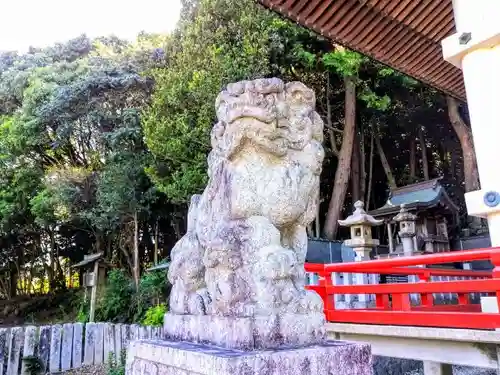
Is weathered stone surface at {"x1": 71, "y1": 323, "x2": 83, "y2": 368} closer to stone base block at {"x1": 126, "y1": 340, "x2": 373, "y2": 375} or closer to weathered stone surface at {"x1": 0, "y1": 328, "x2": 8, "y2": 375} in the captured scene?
weathered stone surface at {"x1": 0, "y1": 328, "x2": 8, "y2": 375}

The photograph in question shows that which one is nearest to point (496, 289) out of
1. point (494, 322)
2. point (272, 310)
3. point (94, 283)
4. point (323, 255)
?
point (494, 322)

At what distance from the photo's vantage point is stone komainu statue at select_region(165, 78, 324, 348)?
185 cm

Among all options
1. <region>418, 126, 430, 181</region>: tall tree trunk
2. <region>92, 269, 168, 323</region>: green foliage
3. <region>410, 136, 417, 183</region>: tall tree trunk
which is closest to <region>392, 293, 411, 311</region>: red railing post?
<region>92, 269, 168, 323</region>: green foliage

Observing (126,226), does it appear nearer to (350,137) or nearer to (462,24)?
(350,137)

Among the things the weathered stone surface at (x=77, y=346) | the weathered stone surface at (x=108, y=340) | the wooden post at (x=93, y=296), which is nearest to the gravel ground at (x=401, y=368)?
the weathered stone surface at (x=108, y=340)

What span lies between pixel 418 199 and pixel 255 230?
837 cm

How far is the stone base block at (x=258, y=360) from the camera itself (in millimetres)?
1589

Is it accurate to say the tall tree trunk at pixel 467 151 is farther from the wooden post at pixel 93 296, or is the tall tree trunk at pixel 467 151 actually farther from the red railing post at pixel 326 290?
the wooden post at pixel 93 296

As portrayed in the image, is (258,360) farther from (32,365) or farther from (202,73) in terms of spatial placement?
(202,73)

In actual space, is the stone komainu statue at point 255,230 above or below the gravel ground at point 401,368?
above

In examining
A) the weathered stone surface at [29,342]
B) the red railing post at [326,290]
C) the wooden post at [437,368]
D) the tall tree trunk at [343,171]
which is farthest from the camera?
the tall tree trunk at [343,171]

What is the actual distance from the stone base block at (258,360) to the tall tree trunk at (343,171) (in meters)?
8.90

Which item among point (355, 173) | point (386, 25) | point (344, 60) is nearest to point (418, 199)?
point (344, 60)

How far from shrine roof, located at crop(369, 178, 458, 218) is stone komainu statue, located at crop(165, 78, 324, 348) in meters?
7.36
